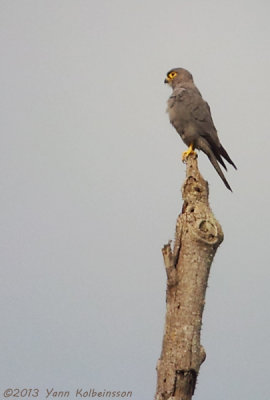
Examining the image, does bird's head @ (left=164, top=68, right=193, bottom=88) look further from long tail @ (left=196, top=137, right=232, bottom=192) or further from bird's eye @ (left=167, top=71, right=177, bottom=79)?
long tail @ (left=196, top=137, right=232, bottom=192)

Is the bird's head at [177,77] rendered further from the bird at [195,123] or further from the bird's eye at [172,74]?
the bird at [195,123]

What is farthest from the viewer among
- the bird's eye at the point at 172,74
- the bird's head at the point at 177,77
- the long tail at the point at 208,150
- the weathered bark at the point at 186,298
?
the bird's eye at the point at 172,74

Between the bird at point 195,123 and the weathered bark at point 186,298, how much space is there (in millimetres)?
3974

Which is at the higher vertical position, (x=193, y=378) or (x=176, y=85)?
(x=176, y=85)

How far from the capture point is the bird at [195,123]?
10797mm

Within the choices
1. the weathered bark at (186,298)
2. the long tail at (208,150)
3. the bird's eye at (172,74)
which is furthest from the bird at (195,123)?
the weathered bark at (186,298)

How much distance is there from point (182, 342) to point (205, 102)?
5885 millimetres

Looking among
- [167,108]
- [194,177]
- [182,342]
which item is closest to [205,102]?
[167,108]

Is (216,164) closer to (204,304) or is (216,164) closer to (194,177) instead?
(194,177)

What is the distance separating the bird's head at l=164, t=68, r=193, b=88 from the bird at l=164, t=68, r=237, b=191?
34.6 inches

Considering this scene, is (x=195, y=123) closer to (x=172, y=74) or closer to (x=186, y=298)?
(x=172, y=74)

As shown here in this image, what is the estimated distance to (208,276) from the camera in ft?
21.9

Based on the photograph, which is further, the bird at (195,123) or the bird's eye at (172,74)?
the bird's eye at (172,74)

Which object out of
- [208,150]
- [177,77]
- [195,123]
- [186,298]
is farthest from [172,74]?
[186,298]
